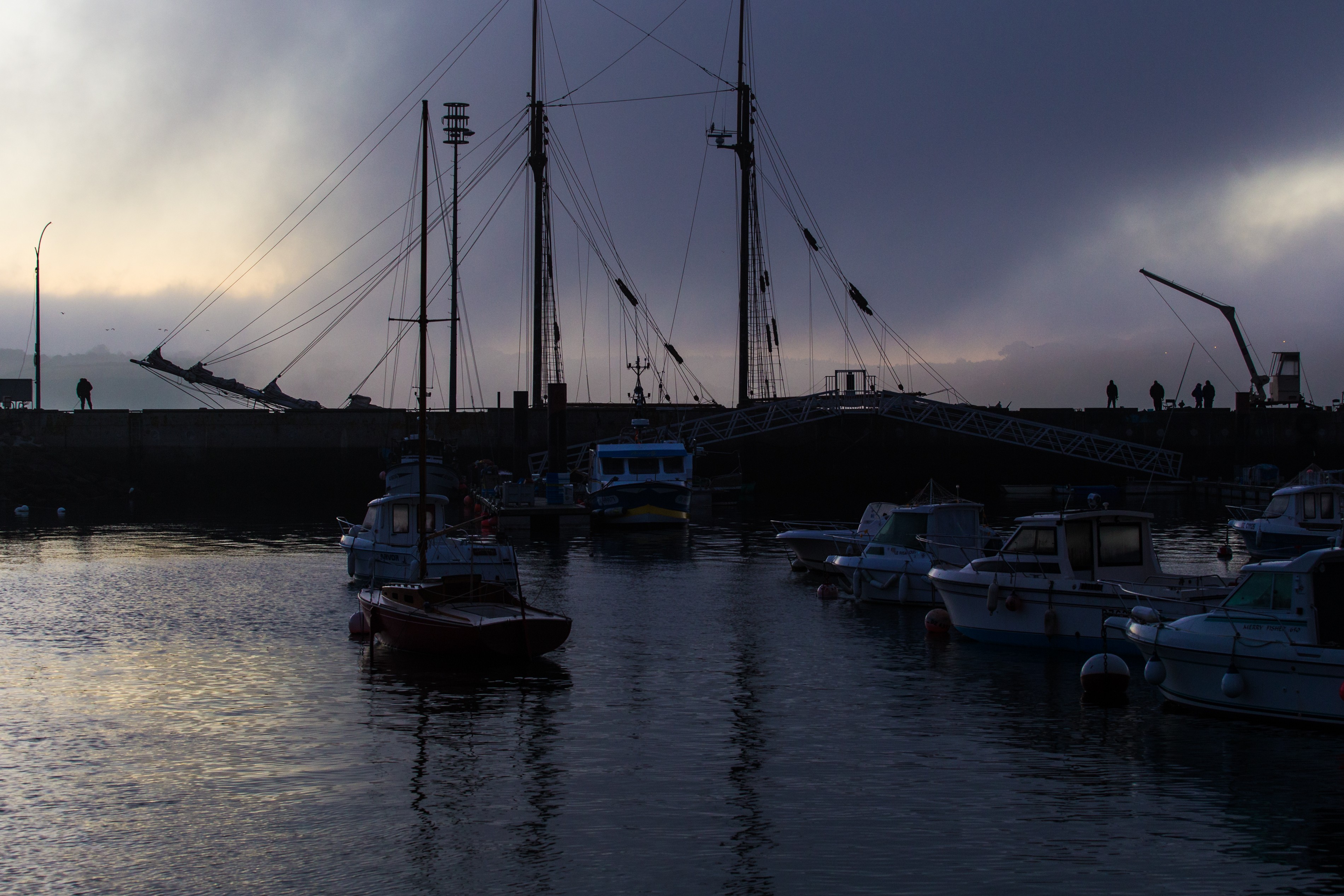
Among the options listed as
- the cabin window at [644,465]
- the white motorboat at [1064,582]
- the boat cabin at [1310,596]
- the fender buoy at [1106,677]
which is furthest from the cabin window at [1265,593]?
the cabin window at [644,465]

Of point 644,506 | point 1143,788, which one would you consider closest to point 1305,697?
point 1143,788

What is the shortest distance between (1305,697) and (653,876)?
10.8 metres

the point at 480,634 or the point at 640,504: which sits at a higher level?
the point at 640,504

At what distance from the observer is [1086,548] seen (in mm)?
24547

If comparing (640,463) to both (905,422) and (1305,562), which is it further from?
(1305,562)

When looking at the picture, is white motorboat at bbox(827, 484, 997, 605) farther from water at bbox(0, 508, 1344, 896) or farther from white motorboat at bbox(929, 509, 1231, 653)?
white motorboat at bbox(929, 509, 1231, 653)

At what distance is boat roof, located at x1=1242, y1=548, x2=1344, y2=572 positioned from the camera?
57.5 ft

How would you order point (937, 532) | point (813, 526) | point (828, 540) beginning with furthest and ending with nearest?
1. point (813, 526)
2. point (828, 540)
3. point (937, 532)

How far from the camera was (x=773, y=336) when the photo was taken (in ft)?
273

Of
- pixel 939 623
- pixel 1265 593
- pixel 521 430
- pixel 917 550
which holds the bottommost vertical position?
pixel 939 623

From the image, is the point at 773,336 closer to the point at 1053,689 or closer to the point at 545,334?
the point at 545,334

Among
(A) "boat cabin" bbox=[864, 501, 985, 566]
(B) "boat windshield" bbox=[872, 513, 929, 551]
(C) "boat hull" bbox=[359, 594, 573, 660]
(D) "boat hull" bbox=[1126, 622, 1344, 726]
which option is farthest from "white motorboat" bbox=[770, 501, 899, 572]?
(D) "boat hull" bbox=[1126, 622, 1344, 726]

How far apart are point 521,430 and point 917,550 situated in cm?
3815

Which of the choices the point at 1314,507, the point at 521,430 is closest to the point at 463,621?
the point at 1314,507
